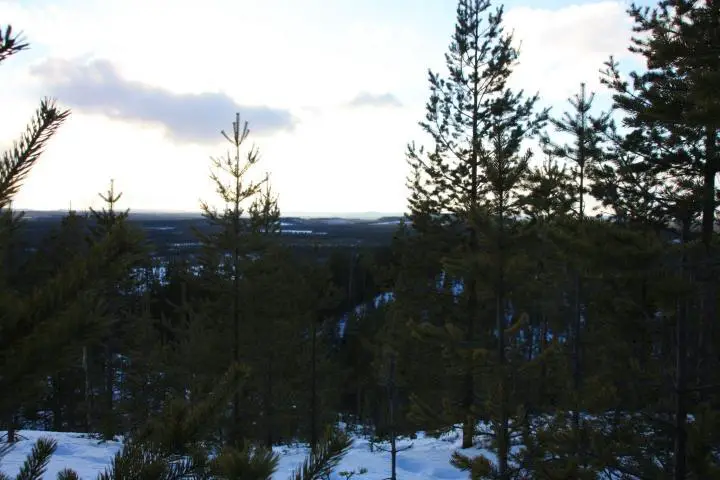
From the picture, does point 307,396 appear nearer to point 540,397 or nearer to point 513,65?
point 540,397

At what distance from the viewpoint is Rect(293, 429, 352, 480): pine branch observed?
1.92m

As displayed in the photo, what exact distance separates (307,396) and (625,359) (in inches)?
580

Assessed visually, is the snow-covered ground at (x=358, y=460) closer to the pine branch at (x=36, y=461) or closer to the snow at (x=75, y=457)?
the snow at (x=75, y=457)

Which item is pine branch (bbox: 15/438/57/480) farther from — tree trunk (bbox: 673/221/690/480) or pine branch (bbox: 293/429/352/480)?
tree trunk (bbox: 673/221/690/480)

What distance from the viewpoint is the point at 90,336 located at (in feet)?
4.75

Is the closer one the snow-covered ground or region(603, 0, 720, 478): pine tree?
region(603, 0, 720, 478): pine tree

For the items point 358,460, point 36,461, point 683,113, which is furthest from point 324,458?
point 358,460

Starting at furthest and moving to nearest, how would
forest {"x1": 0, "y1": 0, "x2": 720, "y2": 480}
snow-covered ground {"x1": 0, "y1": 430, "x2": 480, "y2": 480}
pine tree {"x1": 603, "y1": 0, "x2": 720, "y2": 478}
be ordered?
snow-covered ground {"x1": 0, "y1": 430, "x2": 480, "y2": 480} → pine tree {"x1": 603, "y1": 0, "x2": 720, "y2": 478} → forest {"x1": 0, "y1": 0, "x2": 720, "y2": 480}

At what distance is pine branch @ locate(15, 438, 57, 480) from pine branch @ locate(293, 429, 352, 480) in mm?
950

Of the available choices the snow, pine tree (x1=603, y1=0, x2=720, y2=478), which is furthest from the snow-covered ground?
pine tree (x1=603, y1=0, x2=720, y2=478)

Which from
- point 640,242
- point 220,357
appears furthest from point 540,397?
point 220,357

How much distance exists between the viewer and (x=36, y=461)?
179 cm

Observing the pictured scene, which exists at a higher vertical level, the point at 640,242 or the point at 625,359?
the point at 640,242

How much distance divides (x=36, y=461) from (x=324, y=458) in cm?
109
